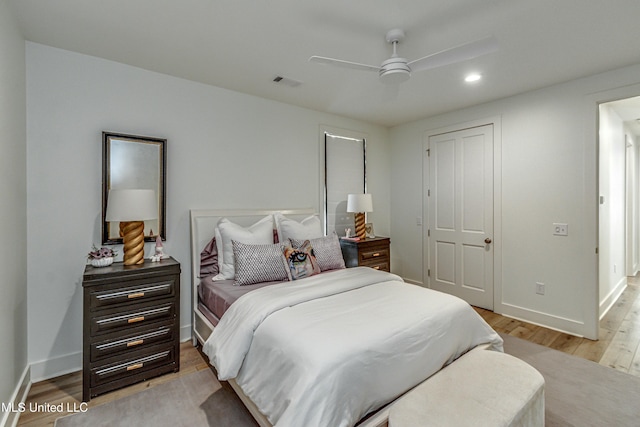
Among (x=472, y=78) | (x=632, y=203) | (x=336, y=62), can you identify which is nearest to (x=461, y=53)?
(x=336, y=62)

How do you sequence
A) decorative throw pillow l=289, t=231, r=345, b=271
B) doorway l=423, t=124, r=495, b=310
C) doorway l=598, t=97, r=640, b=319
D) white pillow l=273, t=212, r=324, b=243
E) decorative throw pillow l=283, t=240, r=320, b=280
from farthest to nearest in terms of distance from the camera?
doorway l=423, t=124, r=495, b=310, doorway l=598, t=97, r=640, b=319, white pillow l=273, t=212, r=324, b=243, decorative throw pillow l=289, t=231, r=345, b=271, decorative throw pillow l=283, t=240, r=320, b=280

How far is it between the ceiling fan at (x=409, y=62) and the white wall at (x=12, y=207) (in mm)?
1879

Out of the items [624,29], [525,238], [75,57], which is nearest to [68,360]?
[75,57]

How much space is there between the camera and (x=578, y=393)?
2170 mm

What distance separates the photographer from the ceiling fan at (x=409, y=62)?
176 centimetres

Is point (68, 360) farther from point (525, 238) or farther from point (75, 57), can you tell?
point (525, 238)

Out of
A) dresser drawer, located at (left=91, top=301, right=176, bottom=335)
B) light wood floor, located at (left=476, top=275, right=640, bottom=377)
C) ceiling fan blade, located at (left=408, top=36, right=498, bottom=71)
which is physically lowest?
light wood floor, located at (left=476, top=275, right=640, bottom=377)

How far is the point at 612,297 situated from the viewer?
4.04 meters

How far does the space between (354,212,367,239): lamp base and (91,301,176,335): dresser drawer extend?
2.50m

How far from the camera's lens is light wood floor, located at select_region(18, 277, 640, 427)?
84.0 inches

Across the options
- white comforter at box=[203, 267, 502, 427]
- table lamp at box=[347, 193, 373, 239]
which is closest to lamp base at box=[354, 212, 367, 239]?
table lamp at box=[347, 193, 373, 239]

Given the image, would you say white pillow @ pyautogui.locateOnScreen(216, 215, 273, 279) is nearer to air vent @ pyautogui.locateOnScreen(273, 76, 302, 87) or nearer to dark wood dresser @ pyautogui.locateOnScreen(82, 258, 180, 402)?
dark wood dresser @ pyautogui.locateOnScreen(82, 258, 180, 402)

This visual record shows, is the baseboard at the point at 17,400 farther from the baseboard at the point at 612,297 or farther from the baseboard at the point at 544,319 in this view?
the baseboard at the point at 612,297

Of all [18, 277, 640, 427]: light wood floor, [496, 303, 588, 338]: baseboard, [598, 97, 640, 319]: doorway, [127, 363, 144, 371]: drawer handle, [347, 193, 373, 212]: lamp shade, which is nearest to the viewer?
[18, 277, 640, 427]: light wood floor
